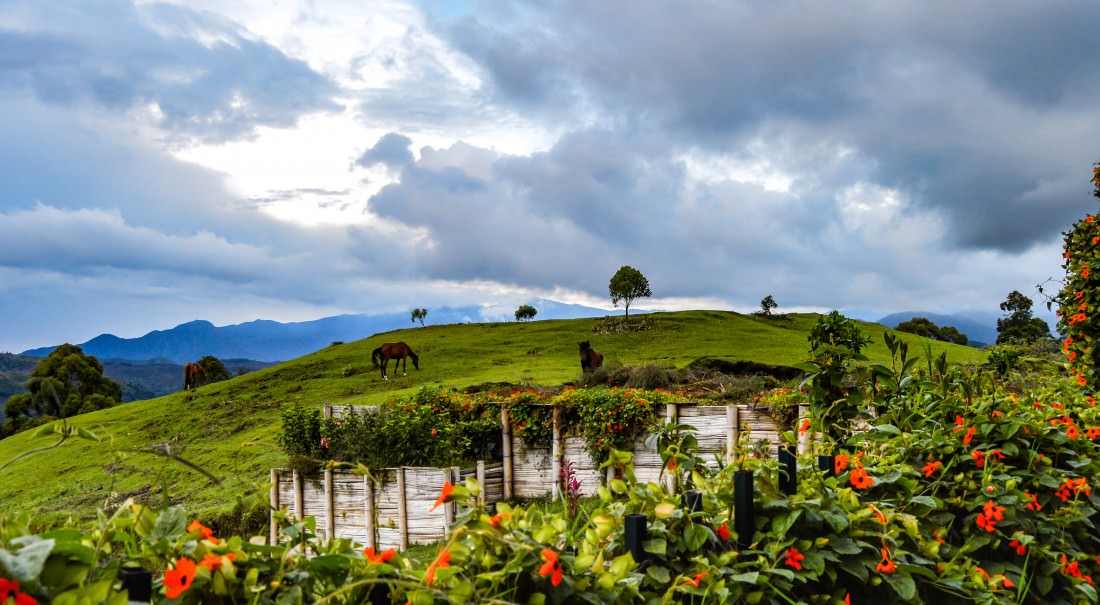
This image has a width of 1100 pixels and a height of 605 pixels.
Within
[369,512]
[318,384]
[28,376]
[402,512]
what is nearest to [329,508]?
[369,512]

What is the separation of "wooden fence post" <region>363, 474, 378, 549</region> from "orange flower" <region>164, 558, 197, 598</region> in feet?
32.9

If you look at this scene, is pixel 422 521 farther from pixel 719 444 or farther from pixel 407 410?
pixel 719 444

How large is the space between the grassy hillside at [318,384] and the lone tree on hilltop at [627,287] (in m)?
2.59

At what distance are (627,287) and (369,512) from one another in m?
37.3

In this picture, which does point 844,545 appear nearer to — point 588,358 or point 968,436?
point 968,436

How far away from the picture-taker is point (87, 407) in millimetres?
42062

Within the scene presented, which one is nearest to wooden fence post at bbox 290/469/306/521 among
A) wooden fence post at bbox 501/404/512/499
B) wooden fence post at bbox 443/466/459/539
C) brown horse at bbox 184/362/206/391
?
wooden fence post at bbox 443/466/459/539

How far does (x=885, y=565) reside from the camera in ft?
6.12

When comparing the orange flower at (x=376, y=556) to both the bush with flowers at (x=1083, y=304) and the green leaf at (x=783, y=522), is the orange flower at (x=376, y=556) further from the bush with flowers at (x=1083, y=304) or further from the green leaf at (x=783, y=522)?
the bush with flowers at (x=1083, y=304)

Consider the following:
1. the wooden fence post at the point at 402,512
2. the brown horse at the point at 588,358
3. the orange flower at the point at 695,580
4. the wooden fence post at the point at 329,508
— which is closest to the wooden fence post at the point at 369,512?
the wooden fence post at the point at 402,512

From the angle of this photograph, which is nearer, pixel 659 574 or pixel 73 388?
pixel 659 574

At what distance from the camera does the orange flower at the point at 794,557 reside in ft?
5.84

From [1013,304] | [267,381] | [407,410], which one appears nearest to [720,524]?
[407,410]

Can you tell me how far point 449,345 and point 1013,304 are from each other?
147 feet
